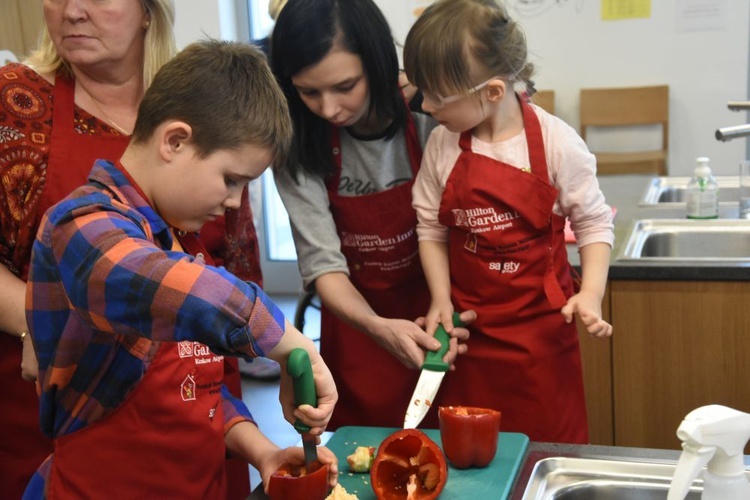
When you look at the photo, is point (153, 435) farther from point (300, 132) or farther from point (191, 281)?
point (300, 132)

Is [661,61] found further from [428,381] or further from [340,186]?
[428,381]

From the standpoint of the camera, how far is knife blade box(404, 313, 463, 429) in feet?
4.11

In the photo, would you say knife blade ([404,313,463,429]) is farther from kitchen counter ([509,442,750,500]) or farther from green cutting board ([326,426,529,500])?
kitchen counter ([509,442,750,500])

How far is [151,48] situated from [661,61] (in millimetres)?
3277

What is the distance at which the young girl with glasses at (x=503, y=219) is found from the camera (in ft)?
4.53

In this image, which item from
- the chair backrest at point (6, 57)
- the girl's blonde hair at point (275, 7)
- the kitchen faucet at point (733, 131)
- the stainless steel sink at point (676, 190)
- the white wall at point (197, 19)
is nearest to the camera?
the girl's blonde hair at point (275, 7)

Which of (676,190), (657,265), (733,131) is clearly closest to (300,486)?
(657,265)

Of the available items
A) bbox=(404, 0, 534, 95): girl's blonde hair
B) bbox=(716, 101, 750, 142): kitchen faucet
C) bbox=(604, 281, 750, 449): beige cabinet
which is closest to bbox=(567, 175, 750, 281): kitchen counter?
bbox=(604, 281, 750, 449): beige cabinet

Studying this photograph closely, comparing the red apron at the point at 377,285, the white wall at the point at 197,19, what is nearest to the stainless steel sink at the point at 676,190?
the red apron at the point at 377,285

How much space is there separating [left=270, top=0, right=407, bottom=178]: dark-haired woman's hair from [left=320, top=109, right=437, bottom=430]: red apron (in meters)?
0.08

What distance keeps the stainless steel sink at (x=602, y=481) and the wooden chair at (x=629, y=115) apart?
10.8 ft

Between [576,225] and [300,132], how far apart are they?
468 millimetres

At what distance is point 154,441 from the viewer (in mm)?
1061

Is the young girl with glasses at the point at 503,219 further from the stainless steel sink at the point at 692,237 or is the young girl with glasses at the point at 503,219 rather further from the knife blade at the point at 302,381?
the stainless steel sink at the point at 692,237
